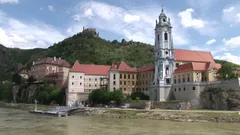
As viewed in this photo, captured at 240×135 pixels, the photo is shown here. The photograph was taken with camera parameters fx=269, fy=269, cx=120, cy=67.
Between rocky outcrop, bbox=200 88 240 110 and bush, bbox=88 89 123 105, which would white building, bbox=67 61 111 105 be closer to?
bush, bbox=88 89 123 105

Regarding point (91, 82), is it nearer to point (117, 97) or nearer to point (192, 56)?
point (117, 97)

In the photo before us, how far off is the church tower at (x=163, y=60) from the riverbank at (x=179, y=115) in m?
21.3

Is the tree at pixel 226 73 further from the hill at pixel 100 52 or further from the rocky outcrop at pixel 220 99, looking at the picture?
the hill at pixel 100 52

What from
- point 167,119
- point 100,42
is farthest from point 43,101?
point 100,42

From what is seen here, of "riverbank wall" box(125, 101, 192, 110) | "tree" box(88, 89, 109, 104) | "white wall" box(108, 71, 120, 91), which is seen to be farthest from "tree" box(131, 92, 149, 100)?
"riverbank wall" box(125, 101, 192, 110)

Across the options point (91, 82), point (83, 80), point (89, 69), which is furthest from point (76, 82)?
point (89, 69)

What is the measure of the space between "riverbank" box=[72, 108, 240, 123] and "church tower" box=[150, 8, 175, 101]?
838 inches

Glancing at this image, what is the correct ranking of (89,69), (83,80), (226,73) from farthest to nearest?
1. (89,69)
2. (83,80)
3. (226,73)

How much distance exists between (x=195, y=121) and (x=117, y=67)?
163 feet

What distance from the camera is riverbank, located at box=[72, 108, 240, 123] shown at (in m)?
44.1

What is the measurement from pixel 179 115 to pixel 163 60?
101 feet

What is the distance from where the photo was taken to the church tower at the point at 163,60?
244 ft

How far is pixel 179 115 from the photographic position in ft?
159

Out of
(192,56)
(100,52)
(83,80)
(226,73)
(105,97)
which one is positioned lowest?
(105,97)
